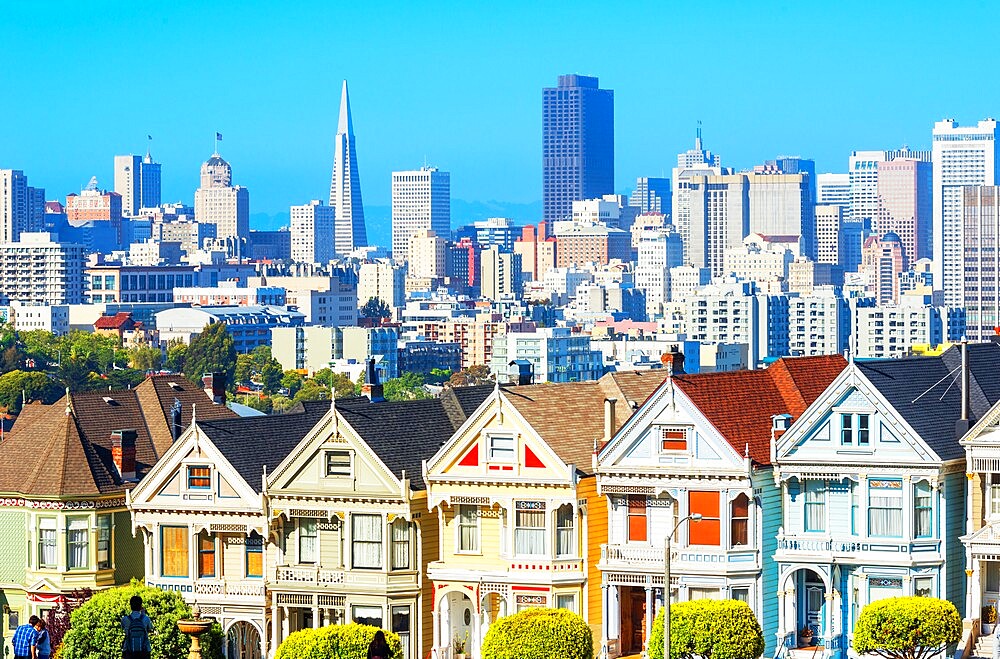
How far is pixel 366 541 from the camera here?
5947 cm

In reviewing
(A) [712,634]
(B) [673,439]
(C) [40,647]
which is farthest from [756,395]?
(C) [40,647]

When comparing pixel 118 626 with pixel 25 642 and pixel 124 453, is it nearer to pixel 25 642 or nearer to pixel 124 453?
pixel 124 453

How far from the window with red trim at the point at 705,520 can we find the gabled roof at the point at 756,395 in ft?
3.98

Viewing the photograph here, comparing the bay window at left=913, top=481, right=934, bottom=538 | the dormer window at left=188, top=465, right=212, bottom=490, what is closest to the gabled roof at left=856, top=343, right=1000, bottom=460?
the bay window at left=913, top=481, right=934, bottom=538

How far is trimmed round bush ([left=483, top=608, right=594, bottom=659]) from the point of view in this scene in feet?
181

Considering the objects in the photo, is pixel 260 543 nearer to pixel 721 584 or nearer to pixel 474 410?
pixel 474 410

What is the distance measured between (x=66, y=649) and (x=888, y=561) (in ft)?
53.7

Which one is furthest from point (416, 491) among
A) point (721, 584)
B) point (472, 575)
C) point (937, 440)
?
point (937, 440)

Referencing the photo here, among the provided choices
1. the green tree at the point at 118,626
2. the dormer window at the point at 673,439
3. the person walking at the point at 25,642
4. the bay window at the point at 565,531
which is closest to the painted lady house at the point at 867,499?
the dormer window at the point at 673,439

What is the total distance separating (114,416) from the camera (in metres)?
66.7

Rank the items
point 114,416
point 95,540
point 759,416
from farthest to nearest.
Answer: point 114,416, point 95,540, point 759,416

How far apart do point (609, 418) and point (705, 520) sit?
353cm

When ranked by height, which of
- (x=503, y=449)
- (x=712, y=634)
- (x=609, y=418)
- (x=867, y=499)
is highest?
(x=609, y=418)

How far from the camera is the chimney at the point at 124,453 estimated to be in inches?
2501
